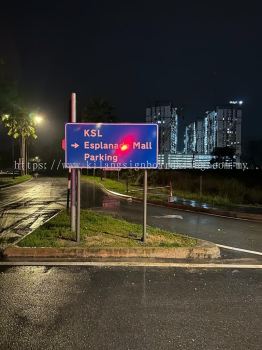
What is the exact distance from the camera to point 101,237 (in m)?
10.0

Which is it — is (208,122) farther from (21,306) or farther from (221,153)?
(21,306)

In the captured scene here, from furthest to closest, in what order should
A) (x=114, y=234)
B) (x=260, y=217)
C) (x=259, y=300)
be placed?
(x=260, y=217) < (x=114, y=234) < (x=259, y=300)

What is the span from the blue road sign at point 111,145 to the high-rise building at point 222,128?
136 m

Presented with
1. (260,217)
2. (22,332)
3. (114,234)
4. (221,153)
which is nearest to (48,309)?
(22,332)

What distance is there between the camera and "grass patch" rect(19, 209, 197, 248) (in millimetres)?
9258

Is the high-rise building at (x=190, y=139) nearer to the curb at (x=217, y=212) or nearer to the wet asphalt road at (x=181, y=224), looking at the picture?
the curb at (x=217, y=212)

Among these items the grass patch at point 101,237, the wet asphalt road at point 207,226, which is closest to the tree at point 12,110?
the wet asphalt road at point 207,226

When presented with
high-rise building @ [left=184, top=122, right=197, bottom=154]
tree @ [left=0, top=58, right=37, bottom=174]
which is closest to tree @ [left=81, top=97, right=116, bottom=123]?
tree @ [left=0, top=58, right=37, bottom=174]

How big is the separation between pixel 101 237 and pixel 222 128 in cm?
14491

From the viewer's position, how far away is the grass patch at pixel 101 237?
926cm

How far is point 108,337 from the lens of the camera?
191 inches

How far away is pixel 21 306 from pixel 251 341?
291 cm

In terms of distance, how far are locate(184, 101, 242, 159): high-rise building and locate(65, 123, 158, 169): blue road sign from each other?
13604 centimetres

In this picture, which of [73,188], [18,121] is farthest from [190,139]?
[73,188]
